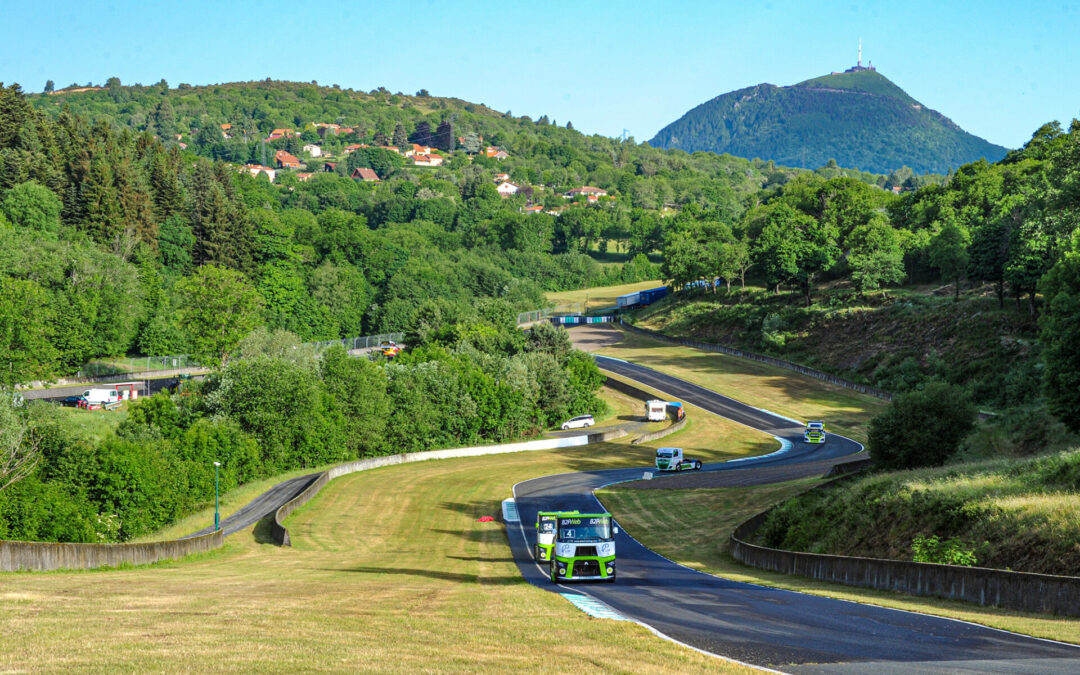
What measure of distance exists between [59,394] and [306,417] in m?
37.1

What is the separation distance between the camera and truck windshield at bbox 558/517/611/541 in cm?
2850

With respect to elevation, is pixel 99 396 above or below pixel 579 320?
below

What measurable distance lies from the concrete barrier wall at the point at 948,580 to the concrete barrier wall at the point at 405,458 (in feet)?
83.8

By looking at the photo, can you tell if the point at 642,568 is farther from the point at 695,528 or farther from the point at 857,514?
the point at 695,528

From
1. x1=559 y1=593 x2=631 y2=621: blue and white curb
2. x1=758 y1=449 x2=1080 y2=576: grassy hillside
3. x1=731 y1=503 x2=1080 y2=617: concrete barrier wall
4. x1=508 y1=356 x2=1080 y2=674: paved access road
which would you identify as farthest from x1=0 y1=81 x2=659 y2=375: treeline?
x1=731 y1=503 x2=1080 y2=617: concrete barrier wall

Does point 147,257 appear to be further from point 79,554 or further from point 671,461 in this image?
point 79,554

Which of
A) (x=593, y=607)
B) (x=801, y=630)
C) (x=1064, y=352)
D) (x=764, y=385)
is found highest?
(x=1064, y=352)

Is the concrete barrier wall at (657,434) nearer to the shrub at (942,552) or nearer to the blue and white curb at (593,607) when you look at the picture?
the shrub at (942,552)

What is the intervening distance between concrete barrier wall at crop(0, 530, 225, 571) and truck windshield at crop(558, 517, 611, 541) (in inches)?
651

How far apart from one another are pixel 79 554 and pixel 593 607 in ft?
65.7

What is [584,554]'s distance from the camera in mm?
28266

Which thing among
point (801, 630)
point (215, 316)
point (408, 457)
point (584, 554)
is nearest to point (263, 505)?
point (408, 457)

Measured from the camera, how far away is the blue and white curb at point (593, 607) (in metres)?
20.5

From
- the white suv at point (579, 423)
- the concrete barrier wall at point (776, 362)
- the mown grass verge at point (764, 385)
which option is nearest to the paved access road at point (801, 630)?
the white suv at point (579, 423)
